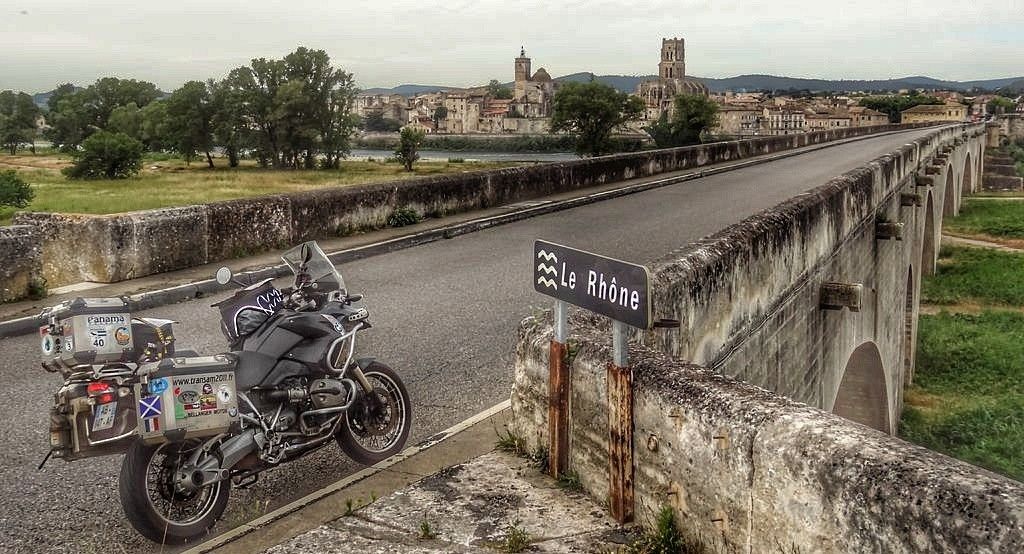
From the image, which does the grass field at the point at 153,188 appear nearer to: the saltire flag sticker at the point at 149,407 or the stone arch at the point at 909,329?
the stone arch at the point at 909,329

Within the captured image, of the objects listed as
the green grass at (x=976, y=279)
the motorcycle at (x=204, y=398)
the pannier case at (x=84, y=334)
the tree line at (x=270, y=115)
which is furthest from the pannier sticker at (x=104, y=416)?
the tree line at (x=270, y=115)

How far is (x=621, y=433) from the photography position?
341 cm

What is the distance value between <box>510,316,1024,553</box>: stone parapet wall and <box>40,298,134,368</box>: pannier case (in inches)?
73.5

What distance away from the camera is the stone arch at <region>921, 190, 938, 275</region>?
25984 millimetres

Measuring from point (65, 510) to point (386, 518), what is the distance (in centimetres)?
173

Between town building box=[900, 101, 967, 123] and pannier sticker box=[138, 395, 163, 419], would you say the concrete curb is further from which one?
town building box=[900, 101, 967, 123]

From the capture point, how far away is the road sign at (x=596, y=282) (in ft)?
10.7

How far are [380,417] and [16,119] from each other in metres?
111

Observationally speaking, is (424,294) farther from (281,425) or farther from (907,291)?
(907,291)

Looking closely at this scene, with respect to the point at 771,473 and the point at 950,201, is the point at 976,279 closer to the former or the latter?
the point at 950,201

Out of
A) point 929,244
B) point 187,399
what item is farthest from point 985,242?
point 187,399

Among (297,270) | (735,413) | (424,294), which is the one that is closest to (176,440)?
(297,270)

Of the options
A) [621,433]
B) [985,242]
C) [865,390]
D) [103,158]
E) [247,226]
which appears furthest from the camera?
[103,158]

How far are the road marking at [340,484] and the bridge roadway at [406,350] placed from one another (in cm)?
15
